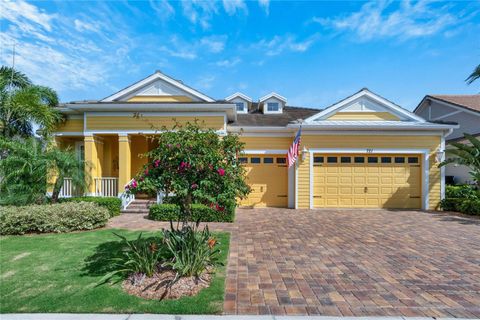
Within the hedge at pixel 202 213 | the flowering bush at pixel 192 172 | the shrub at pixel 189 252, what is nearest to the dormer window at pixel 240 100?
the hedge at pixel 202 213

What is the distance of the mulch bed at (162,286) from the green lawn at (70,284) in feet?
0.37

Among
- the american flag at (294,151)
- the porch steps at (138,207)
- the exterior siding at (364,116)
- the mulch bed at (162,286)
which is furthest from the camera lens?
the exterior siding at (364,116)

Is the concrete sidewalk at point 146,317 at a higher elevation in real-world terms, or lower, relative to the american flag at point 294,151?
lower

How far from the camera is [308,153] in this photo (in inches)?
475

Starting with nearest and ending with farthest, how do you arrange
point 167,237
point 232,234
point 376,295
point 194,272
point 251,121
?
point 376,295 → point 194,272 → point 167,237 → point 232,234 → point 251,121

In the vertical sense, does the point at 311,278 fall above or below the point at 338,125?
below

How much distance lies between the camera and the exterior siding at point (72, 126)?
483 inches

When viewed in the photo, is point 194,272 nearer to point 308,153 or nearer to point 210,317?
point 210,317

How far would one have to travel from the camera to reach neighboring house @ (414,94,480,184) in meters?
15.8

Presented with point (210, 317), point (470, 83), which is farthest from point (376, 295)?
point (470, 83)

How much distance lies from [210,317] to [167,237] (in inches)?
70.9

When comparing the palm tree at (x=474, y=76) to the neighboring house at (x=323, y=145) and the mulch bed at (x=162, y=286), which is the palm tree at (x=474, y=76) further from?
the mulch bed at (x=162, y=286)

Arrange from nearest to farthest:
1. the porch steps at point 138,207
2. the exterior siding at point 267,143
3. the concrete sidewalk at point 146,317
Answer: the concrete sidewalk at point 146,317 < the porch steps at point 138,207 < the exterior siding at point 267,143

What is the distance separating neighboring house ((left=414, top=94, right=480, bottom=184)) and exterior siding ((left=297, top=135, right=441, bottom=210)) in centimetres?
341
